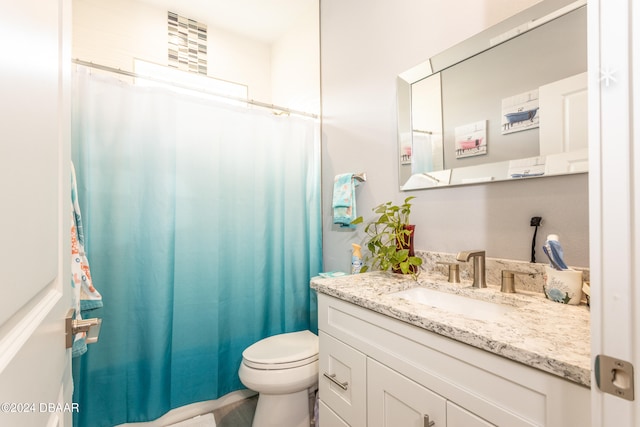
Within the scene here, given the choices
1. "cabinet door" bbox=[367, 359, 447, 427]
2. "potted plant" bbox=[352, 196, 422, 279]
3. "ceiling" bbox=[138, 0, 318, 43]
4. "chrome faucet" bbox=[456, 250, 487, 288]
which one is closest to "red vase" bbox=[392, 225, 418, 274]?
"potted plant" bbox=[352, 196, 422, 279]

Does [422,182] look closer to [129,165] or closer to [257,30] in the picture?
[129,165]

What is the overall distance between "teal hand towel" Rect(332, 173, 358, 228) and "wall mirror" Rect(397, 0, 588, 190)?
14.3 inches

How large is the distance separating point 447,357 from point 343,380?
19.0 inches

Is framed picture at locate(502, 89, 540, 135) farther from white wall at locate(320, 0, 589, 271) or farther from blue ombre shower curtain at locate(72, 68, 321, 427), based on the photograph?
blue ombre shower curtain at locate(72, 68, 321, 427)

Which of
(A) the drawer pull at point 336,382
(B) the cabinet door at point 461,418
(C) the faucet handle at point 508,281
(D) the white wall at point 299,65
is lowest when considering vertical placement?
(A) the drawer pull at point 336,382

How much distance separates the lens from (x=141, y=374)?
4.79 ft

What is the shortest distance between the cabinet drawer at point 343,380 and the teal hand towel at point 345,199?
2.40 feet

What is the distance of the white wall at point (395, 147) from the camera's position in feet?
3.24

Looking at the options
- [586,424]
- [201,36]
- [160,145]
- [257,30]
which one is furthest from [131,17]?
[586,424]

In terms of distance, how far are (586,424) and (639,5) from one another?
662mm

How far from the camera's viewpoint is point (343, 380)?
1055 millimetres

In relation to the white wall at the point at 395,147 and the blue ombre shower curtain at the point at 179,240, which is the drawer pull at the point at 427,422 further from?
the blue ombre shower curtain at the point at 179,240

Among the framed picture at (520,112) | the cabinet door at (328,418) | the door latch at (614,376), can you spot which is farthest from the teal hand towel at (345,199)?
the door latch at (614,376)

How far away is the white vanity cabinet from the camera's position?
0.56 metres
